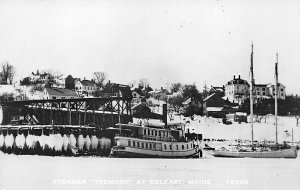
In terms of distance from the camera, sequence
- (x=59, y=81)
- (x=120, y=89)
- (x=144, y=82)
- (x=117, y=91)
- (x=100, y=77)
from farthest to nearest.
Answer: (x=59, y=81), (x=117, y=91), (x=120, y=89), (x=144, y=82), (x=100, y=77)

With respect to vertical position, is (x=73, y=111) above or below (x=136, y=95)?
below

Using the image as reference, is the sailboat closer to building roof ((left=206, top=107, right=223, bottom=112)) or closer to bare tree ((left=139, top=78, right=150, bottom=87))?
building roof ((left=206, top=107, right=223, bottom=112))

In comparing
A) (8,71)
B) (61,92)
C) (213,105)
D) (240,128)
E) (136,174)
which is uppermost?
(8,71)

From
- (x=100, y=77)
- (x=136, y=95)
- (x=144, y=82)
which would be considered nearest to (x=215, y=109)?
(x=136, y=95)

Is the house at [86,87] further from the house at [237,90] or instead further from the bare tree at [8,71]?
the house at [237,90]

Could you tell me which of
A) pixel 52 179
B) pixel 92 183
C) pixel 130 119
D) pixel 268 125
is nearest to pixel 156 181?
pixel 92 183

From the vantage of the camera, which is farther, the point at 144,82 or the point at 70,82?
the point at 70,82

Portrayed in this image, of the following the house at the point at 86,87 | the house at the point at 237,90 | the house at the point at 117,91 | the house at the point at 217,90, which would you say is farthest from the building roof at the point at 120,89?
the house at the point at 237,90

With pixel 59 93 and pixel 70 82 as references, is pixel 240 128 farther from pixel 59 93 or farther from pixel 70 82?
pixel 59 93
